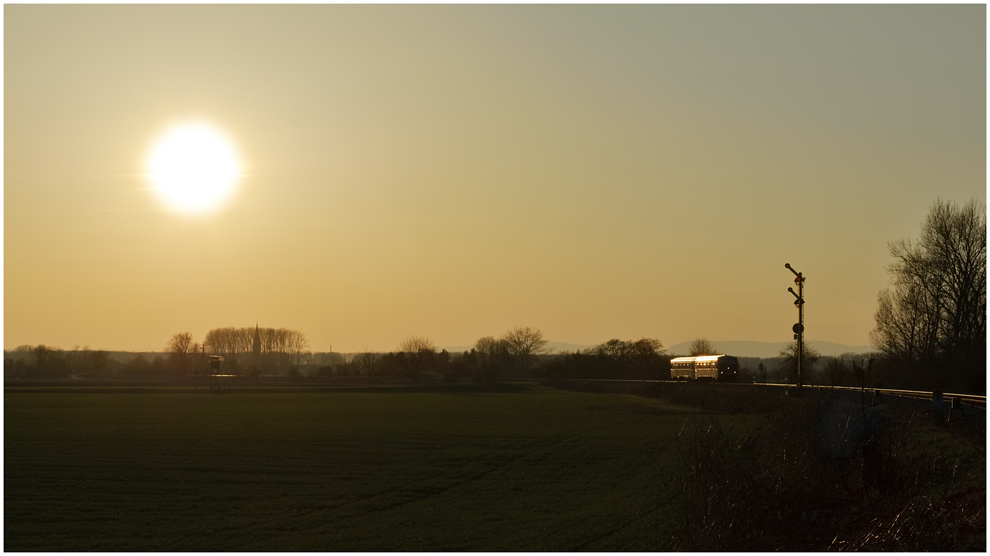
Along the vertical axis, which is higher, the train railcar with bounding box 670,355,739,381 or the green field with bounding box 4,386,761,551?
the train railcar with bounding box 670,355,739,381

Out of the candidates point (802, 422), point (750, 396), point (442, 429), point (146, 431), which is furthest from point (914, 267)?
point (146, 431)

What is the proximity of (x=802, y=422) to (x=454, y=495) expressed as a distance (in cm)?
1112

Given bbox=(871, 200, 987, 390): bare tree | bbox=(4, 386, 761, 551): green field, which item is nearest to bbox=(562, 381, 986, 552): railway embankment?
bbox=(4, 386, 761, 551): green field

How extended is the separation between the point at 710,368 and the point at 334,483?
5699 cm

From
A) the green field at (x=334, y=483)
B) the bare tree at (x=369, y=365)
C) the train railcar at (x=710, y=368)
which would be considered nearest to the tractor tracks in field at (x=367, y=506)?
the green field at (x=334, y=483)

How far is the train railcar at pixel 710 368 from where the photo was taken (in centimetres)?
7894

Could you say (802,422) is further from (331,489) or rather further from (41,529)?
(41,529)

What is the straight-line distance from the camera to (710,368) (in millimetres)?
80938

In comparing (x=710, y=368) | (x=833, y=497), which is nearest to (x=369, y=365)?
(x=710, y=368)

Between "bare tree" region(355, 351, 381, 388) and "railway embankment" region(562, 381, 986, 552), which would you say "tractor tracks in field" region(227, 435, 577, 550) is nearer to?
"railway embankment" region(562, 381, 986, 552)

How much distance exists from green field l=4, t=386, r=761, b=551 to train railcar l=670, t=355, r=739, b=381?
76.2 feet

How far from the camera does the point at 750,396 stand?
5784 centimetres

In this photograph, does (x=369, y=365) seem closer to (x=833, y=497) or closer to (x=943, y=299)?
(x=943, y=299)

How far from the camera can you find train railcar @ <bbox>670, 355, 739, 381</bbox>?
78938 mm
